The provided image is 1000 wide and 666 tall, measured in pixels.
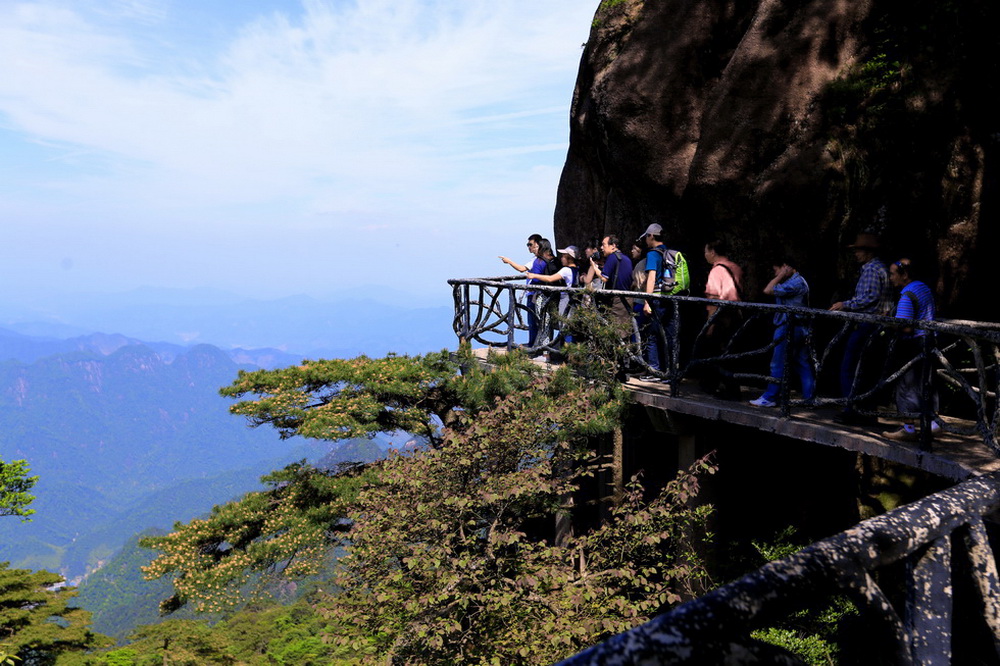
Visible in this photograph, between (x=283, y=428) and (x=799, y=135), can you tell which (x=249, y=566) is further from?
(x=799, y=135)

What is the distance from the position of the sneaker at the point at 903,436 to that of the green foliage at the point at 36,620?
14.8 meters

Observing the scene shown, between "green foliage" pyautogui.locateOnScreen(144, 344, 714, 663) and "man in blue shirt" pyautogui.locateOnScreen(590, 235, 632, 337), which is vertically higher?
"man in blue shirt" pyautogui.locateOnScreen(590, 235, 632, 337)

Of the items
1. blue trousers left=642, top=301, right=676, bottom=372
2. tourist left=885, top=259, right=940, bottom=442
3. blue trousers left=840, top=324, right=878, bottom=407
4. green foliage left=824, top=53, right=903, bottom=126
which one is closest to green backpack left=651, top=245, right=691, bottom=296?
blue trousers left=642, top=301, right=676, bottom=372

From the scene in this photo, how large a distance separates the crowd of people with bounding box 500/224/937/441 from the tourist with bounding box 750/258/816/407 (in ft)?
0.03

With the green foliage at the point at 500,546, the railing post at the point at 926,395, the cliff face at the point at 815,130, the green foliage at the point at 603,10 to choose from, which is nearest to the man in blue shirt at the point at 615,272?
the green foliage at the point at 500,546

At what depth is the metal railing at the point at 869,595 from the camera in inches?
37.9

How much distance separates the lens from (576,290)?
9328 mm

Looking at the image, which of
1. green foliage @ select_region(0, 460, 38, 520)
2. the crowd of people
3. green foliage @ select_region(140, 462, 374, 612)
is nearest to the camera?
the crowd of people

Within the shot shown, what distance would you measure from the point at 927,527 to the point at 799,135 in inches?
350

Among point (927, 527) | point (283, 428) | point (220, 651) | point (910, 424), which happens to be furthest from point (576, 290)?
point (220, 651)

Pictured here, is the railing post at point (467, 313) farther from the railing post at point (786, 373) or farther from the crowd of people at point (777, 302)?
the railing post at point (786, 373)

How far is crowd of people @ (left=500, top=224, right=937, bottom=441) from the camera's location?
605 centimetres

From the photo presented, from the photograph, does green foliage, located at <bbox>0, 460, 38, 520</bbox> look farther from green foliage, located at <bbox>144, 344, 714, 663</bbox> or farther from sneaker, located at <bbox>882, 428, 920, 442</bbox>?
sneaker, located at <bbox>882, 428, 920, 442</bbox>

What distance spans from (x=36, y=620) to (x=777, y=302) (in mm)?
14989
